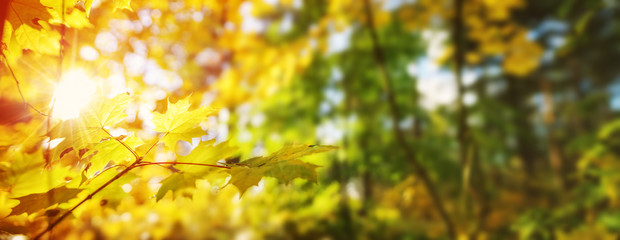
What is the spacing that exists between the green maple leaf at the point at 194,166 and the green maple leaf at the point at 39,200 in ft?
0.72

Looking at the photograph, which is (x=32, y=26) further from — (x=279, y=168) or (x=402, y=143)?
(x=402, y=143)

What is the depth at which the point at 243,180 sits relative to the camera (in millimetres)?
643

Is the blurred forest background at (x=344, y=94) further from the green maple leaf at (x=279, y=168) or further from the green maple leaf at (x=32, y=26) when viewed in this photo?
the green maple leaf at (x=279, y=168)

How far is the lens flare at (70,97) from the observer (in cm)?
77

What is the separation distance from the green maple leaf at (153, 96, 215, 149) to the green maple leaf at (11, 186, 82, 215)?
9.8 inches

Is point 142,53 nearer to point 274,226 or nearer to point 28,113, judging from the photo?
point 28,113

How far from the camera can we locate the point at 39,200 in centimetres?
72

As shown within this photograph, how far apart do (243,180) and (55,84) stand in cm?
64

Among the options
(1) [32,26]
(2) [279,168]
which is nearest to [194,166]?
(2) [279,168]

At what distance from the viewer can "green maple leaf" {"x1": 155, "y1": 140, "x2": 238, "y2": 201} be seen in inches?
28.1

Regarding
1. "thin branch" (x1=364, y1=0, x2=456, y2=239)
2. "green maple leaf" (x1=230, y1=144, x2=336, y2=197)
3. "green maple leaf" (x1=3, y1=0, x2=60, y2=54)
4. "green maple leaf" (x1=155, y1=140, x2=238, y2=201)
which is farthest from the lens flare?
"thin branch" (x1=364, y1=0, x2=456, y2=239)

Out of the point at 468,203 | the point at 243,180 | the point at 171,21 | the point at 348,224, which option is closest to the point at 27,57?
the point at 243,180

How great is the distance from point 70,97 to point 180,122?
0.30m

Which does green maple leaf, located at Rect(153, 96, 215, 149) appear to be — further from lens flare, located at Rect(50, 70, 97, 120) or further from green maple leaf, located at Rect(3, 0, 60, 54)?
green maple leaf, located at Rect(3, 0, 60, 54)
